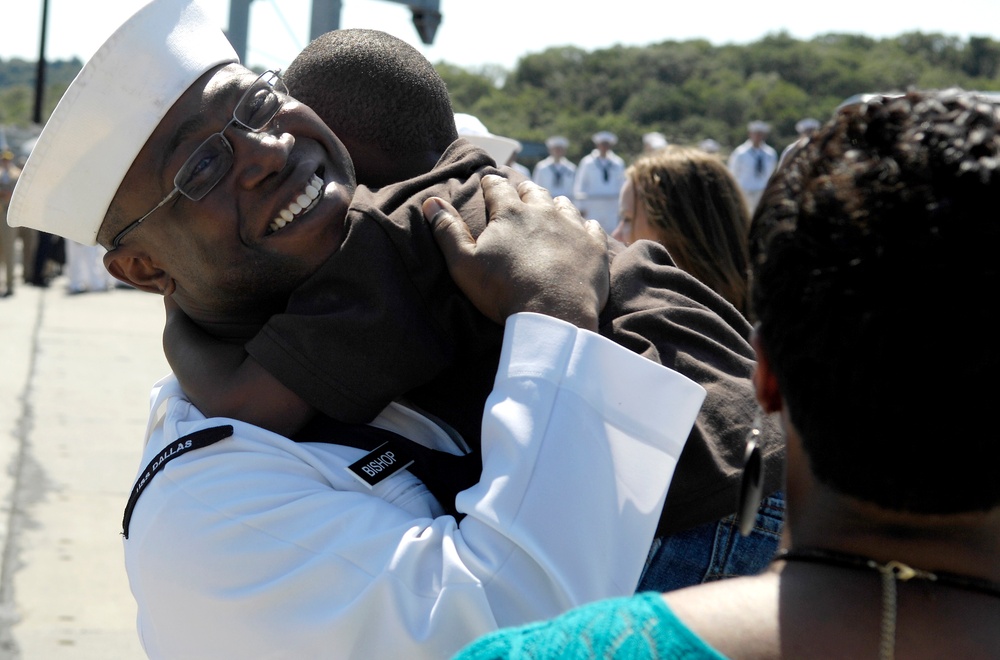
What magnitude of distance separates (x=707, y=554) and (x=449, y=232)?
72 cm

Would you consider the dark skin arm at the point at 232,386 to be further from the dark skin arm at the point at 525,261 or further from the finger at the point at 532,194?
the finger at the point at 532,194

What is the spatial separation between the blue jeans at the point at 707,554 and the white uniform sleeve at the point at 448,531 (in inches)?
6.6

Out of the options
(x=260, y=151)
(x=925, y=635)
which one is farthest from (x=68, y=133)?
(x=925, y=635)

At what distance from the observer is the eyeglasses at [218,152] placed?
1.82m

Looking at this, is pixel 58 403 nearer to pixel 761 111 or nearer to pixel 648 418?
pixel 648 418

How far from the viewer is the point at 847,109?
1052 millimetres

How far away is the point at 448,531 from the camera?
166 centimetres

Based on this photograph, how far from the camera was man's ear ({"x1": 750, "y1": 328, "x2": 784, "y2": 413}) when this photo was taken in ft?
3.52

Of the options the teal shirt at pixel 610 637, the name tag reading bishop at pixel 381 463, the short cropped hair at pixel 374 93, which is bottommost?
the name tag reading bishop at pixel 381 463

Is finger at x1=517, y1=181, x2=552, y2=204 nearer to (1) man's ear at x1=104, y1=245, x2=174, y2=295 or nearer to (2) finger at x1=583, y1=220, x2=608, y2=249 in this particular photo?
(2) finger at x1=583, y1=220, x2=608, y2=249

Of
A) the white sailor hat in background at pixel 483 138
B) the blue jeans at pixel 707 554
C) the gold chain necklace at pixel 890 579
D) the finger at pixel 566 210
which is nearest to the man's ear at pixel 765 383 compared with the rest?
the gold chain necklace at pixel 890 579

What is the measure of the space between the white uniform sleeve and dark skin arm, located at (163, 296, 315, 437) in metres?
0.08

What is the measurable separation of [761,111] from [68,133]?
57.1 m

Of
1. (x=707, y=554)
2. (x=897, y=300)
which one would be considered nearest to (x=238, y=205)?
(x=707, y=554)
